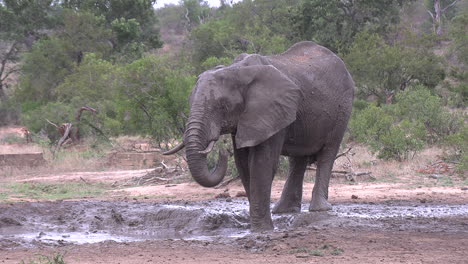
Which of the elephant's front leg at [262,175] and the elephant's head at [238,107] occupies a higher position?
the elephant's head at [238,107]

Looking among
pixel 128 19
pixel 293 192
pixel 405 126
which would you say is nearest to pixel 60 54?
pixel 128 19

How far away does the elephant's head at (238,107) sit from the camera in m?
7.77

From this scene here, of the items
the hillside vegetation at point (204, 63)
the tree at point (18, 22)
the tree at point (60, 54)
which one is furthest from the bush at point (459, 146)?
the tree at point (18, 22)

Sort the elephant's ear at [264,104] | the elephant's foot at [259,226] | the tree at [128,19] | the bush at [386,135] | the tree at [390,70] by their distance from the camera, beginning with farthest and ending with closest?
the tree at [128,19], the tree at [390,70], the bush at [386,135], the elephant's foot at [259,226], the elephant's ear at [264,104]

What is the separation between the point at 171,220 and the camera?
10.1 metres

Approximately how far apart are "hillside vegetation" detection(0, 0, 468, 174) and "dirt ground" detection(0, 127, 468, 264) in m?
2.01

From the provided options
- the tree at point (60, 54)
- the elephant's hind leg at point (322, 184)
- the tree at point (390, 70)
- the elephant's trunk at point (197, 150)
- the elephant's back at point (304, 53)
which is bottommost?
the elephant's hind leg at point (322, 184)

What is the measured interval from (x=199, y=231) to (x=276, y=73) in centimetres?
237

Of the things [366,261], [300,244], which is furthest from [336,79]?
[366,261]

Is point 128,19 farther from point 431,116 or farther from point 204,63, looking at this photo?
point 431,116

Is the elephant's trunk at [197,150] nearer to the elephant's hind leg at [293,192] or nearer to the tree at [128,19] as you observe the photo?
the elephant's hind leg at [293,192]

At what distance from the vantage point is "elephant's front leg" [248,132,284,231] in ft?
27.7

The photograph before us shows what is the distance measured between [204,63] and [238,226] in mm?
13208

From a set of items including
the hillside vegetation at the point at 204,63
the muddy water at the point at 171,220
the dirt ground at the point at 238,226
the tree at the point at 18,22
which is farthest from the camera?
the tree at the point at 18,22
